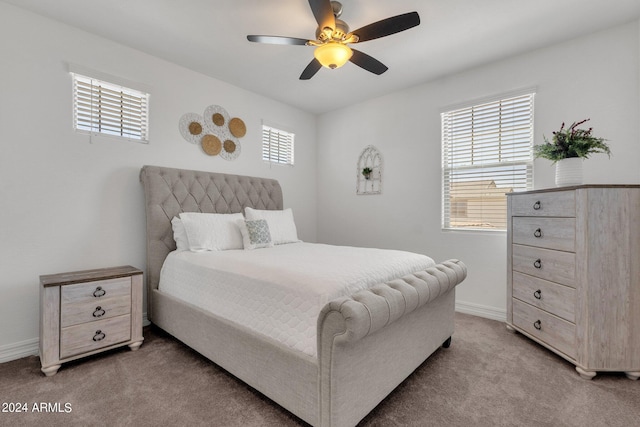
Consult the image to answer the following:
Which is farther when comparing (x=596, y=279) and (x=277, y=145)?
(x=277, y=145)

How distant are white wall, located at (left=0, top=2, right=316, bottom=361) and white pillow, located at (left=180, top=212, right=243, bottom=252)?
0.57 metres

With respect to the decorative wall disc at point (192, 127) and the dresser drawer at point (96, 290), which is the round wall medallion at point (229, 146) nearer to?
the decorative wall disc at point (192, 127)

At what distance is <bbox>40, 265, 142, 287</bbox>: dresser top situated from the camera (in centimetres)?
204

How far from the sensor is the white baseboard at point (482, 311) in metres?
3.01

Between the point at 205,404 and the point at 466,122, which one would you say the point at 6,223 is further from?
the point at 466,122

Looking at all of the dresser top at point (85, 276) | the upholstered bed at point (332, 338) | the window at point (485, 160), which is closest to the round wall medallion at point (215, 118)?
the upholstered bed at point (332, 338)

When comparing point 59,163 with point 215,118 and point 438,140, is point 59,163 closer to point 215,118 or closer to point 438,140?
point 215,118

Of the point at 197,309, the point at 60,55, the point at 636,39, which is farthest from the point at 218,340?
the point at 636,39

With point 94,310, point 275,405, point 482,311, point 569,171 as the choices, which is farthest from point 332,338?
point 482,311

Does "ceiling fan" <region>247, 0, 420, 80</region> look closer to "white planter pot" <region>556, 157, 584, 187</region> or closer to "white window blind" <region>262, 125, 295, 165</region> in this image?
"white planter pot" <region>556, 157, 584, 187</region>

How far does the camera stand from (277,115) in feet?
13.6

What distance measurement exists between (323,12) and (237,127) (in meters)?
2.12

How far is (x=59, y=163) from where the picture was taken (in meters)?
2.41

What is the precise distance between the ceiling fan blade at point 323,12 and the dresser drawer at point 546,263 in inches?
90.3
